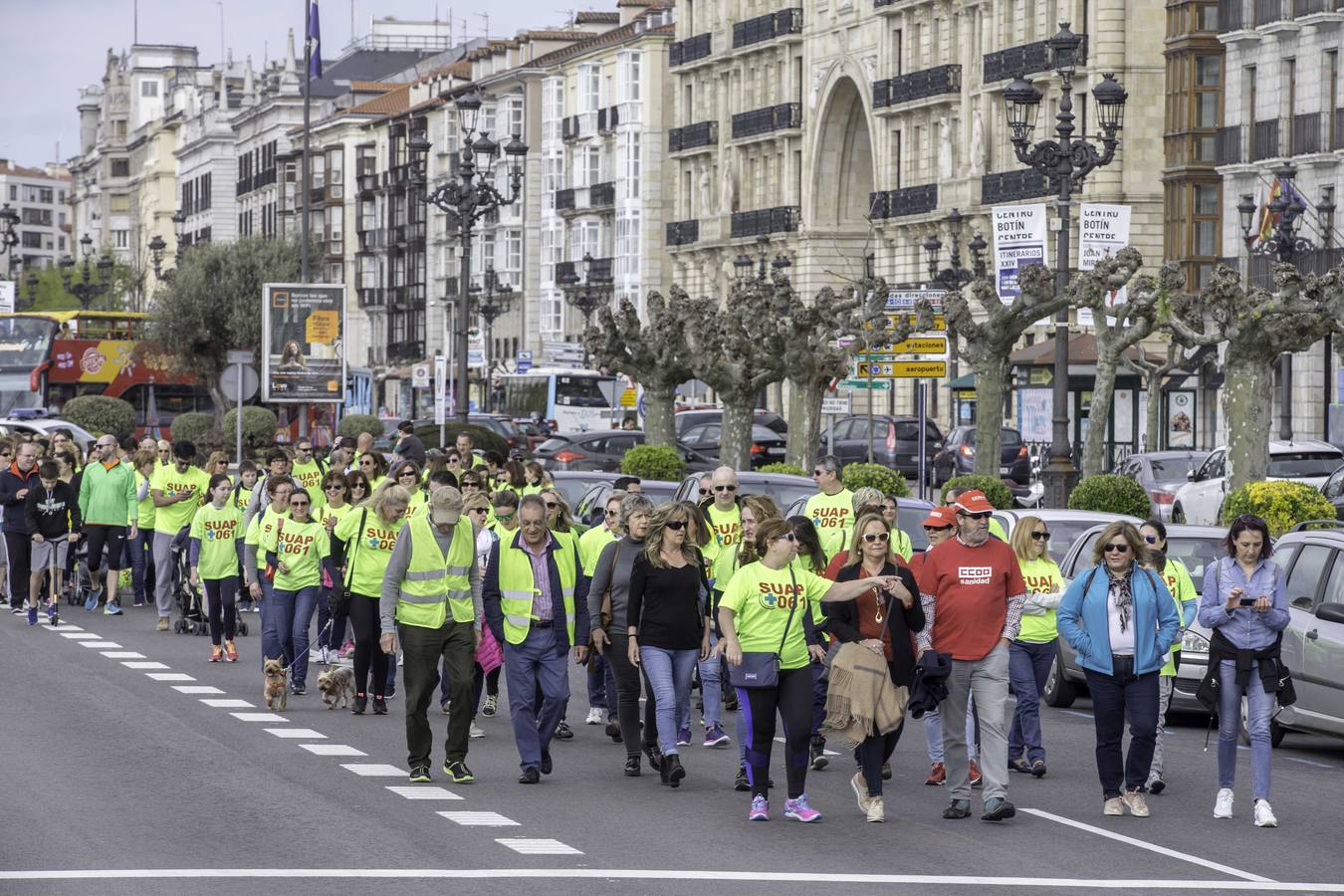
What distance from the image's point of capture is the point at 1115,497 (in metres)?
32.7

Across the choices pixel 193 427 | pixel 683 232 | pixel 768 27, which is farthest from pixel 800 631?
pixel 683 232

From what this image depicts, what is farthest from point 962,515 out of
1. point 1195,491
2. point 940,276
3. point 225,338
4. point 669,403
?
point 225,338

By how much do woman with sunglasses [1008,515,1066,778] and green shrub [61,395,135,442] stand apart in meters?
47.1

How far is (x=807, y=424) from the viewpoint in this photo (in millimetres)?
46812

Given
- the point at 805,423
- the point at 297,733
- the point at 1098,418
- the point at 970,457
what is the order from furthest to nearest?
the point at 970,457, the point at 805,423, the point at 1098,418, the point at 297,733

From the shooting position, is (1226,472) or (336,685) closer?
(336,685)

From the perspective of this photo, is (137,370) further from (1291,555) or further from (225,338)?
(1291,555)

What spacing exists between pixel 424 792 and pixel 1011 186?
60820 millimetres

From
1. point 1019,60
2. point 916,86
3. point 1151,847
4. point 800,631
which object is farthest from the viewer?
point 916,86

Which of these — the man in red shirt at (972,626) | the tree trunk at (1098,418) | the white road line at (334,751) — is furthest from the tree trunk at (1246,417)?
the man in red shirt at (972,626)

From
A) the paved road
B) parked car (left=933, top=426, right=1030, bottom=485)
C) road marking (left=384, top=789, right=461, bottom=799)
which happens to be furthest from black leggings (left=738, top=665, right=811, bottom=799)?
parked car (left=933, top=426, right=1030, bottom=485)

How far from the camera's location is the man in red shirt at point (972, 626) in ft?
45.8

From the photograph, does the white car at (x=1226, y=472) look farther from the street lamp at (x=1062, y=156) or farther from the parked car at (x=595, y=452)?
the parked car at (x=595, y=452)

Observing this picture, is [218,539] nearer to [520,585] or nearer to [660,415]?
[520,585]
